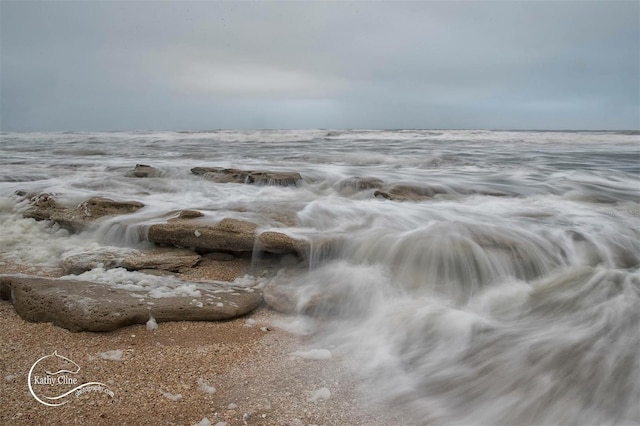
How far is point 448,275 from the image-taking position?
141 inches

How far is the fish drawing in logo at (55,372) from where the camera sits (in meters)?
2.06

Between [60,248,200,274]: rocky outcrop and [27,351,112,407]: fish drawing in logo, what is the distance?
132 centimetres

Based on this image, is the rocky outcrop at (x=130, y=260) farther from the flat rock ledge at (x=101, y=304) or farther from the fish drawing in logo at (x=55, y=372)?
the fish drawing in logo at (x=55, y=372)

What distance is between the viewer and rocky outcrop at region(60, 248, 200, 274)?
12.1 feet

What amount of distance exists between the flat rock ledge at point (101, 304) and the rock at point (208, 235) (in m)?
0.82

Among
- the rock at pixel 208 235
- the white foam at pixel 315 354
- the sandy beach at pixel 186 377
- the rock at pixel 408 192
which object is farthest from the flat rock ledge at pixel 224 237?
the rock at pixel 408 192

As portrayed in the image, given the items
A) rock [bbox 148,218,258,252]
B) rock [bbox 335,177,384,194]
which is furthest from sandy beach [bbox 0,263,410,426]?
rock [bbox 335,177,384,194]

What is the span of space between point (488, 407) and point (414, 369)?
46 centimetres

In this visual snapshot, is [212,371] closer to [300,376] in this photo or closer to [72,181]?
[300,376]

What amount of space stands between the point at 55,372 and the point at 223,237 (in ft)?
6.47

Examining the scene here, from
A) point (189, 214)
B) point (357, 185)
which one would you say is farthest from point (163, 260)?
point (357, 185)

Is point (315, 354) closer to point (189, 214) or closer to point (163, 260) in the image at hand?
point (163, 260)

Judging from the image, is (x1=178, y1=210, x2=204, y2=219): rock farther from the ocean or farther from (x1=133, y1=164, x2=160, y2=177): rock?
(x1=133, y1=164, x2=160, y2=177): rock

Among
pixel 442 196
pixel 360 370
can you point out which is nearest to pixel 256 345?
pixel 360 370
